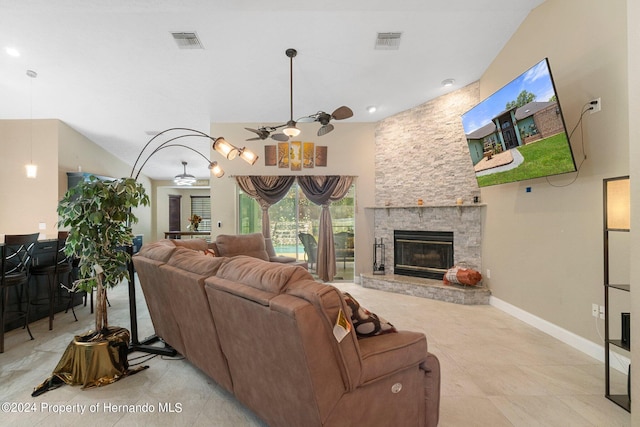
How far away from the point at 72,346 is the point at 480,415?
307cm

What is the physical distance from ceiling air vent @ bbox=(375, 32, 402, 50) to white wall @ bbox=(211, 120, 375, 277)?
80.5 inches

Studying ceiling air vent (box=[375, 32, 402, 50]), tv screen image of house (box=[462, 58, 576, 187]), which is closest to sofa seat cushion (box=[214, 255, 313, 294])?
tv screen image of house (box=[462, 58, 576, 187])

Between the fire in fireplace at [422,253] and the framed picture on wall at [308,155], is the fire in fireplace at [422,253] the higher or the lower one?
the lower one

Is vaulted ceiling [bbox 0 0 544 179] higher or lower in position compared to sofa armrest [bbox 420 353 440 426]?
higher

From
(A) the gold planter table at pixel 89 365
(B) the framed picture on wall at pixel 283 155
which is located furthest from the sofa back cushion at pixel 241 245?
(A) the gold planter table at pixel 89 365

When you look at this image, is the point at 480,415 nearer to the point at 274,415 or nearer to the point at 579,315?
the point at 274,415

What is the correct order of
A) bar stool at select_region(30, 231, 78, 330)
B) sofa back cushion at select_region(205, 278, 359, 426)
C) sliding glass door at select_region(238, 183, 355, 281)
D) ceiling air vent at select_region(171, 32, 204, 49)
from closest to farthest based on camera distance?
1. sofa back cushion at select_region(205, 278, 359, 426)
2. bar stool at select_region(30, 231, 78, 330)
3. ceiling air vent at select_region(171, 32, 204, 49)
4. sliding glass door at select_region(238, 183, 355, 281)

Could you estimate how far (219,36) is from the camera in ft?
12.1

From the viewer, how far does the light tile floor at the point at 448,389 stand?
1.93 metres

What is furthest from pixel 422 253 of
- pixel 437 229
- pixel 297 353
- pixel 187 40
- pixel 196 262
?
pixel 187 40

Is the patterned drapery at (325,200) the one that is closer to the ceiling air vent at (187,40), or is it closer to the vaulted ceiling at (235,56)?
the vaulted ceiling at (235,56)

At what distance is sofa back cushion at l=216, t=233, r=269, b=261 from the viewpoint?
15.4ft

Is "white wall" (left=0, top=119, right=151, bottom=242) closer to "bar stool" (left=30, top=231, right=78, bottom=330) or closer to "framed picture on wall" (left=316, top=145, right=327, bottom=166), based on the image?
"bar stool" (left=30, top=231, right=78, bottom=330)

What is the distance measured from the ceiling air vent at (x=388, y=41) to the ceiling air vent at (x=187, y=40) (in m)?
2.31
